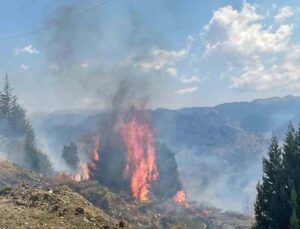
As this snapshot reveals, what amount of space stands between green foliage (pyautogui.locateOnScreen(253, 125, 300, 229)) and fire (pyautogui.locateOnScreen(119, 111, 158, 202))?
4144 cm

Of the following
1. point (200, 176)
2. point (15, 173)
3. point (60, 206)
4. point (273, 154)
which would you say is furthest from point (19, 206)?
point (200, 176)

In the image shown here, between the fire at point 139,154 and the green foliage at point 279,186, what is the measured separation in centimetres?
4144

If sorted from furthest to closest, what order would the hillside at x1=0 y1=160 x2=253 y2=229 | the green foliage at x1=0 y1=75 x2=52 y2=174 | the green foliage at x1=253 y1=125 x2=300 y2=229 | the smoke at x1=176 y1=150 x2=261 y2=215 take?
the smoke at x1=176 y1=150 x2=261 y2=215
the green foliage at x1=0 y1=75 x2=52 y2=174
the green foliage at x1=253 y1=125 x2=300 y2=229
the hillside at x1=0 y1=160 x2=253 y2=229

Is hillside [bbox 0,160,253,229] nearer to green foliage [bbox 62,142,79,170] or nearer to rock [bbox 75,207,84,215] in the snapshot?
rock [bbox 75,207,84,215]

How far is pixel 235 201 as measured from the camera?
142 m

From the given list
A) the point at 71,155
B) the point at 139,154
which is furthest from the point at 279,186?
the point at 71,155

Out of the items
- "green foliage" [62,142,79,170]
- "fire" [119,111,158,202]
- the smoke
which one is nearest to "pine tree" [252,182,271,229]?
"fire" [119,111,158,202]

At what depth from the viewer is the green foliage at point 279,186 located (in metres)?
27.5

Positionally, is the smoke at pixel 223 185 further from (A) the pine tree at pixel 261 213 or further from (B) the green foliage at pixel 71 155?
(A) the pine tree at pixel 261 213

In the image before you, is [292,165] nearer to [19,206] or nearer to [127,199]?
[19,206]

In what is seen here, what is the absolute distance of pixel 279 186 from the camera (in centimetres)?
2850

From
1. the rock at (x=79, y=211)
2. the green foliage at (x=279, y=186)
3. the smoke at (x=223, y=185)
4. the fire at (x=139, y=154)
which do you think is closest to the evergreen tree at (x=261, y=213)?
the green foliage at (x=279, y=186)

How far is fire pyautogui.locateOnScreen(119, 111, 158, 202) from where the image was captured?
234ft

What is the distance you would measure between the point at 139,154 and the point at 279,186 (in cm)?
5058
